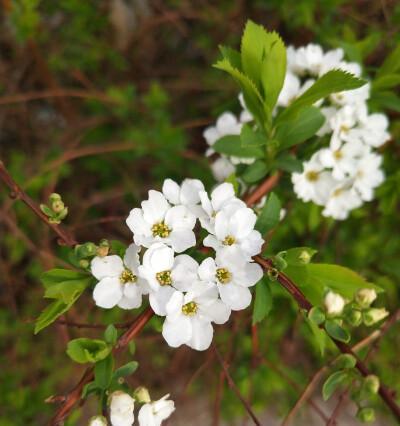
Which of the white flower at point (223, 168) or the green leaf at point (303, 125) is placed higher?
the green leaf at point (303, 125)

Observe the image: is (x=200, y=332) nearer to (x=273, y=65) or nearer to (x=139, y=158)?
(x=273, y=65)

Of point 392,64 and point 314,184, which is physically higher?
point 392,64

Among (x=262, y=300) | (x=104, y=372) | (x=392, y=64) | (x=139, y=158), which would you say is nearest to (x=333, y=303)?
(x=262, y=300)

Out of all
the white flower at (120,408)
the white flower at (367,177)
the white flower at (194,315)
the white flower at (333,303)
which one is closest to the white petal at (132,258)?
the white flower at (194,315)

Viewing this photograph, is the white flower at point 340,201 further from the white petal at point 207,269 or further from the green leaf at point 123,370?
the green leaf at point 123,370

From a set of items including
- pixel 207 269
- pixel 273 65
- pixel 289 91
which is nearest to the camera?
pixel 207 269

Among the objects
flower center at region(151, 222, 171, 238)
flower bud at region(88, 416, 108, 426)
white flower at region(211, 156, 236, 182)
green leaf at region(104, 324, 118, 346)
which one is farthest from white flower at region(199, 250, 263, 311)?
white flower at region(211, 156, 236, 182)

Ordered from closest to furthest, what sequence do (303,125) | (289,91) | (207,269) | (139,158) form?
(207,269)
(303,125)
(289,91)
(139,158)
